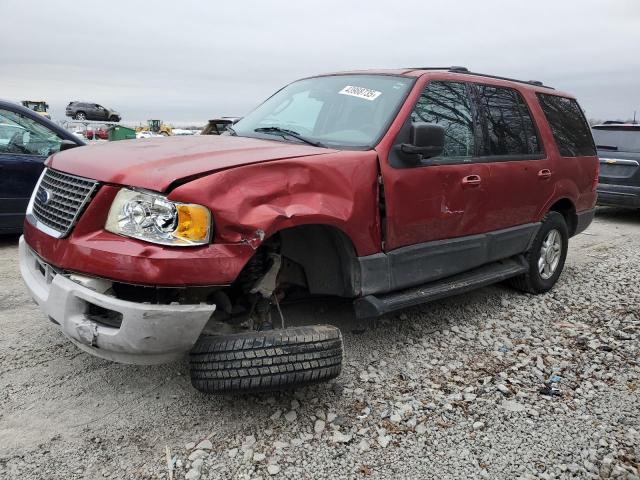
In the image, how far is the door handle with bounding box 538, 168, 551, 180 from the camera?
4.50 metres

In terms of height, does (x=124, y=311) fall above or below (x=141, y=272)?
below

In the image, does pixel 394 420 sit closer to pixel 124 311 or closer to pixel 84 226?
pixel 124 311

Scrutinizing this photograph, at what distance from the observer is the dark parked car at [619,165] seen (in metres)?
8.67

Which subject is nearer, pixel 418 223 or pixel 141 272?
pixel 141 272

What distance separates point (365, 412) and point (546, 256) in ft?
9.51

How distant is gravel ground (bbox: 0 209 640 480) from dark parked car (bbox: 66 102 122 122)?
4264 cm

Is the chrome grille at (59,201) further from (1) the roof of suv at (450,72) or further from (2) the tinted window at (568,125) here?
(2) the tinted window at (568,125)

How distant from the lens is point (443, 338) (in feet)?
12.5

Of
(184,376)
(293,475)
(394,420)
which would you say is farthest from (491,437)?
(184,376)

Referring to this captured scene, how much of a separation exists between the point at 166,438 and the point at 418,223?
190 centimetres

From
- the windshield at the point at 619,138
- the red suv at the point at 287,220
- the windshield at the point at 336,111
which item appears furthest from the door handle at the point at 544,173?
the windshield at the point at 619,138

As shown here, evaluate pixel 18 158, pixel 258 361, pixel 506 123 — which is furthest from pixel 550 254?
pixel 18 158

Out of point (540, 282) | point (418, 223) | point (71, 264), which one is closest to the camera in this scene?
point (71, 264)

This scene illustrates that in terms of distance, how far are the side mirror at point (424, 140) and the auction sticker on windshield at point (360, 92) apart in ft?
1.75
